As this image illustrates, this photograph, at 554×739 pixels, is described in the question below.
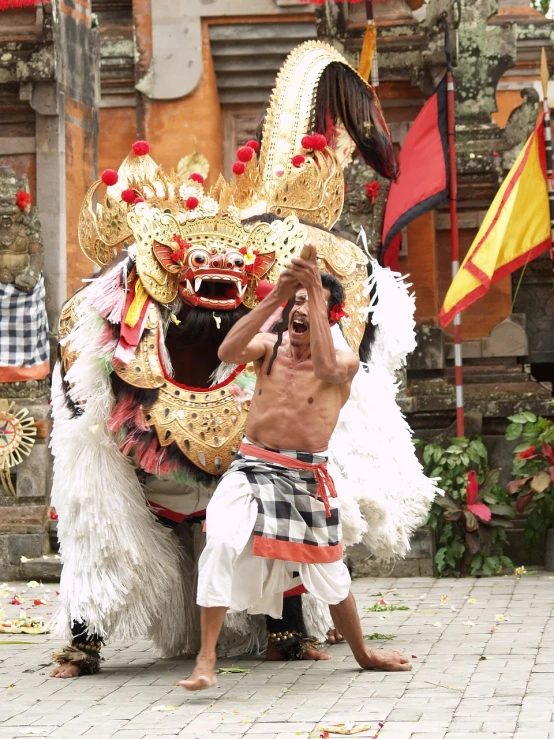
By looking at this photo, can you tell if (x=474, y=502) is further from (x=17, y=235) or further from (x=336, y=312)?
(x=17, y=235)

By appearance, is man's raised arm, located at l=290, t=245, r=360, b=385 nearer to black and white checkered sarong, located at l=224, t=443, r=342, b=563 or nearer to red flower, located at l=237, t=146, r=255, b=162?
black and white checkered sarong, located at l=224, t=443, r=342, b=563

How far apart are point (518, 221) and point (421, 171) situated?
75 centimetres

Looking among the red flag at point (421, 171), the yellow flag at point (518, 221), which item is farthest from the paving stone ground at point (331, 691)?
the red flag at point (421, 171)

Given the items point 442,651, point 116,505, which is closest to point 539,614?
point 442,651

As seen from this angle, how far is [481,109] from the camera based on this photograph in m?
10.5

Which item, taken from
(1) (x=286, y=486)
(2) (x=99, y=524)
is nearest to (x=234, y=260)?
(1) (x=286, y=486)

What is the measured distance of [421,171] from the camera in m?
9.66

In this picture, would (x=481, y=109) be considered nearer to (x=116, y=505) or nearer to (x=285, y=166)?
A: (x=285, y=166)

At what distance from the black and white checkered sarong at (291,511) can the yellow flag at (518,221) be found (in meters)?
3.19

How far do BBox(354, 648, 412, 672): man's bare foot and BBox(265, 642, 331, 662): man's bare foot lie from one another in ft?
1.63

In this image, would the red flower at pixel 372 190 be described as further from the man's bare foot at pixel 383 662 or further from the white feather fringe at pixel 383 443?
the man's bare foot at pixel 383 662

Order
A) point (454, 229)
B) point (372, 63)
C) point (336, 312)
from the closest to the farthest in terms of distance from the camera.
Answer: point (336, 312), point (454, 229), point (372, 63)

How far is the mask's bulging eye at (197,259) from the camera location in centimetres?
651

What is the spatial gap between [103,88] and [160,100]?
2.13ft
